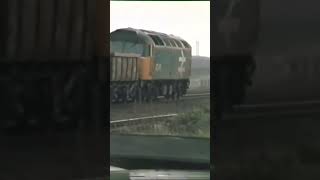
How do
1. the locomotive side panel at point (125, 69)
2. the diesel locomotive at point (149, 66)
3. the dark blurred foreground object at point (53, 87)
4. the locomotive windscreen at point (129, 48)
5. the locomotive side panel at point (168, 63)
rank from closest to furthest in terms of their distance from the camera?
the dark blurred foreground object at point (53, 87)
the diesel locomotive at point (149, 66)
the locomotive side panel at point (125, 69)
the locomotive side panel at point (168, 63)
the locomotive windscreen at point (129, 48)

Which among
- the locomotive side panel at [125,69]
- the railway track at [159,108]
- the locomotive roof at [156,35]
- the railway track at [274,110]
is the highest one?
the locomotive roof at [156,35]

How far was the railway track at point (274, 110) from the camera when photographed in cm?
598

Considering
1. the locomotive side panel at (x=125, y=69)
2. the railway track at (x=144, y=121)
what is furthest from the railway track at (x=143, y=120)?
the locomotive side panel at (x=125, y=69)

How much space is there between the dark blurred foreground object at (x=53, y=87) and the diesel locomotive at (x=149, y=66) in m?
6.55

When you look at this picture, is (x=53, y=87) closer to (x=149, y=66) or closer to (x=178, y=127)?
(x=178, y=127)

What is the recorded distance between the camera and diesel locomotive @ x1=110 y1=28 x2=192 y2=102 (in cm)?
1430

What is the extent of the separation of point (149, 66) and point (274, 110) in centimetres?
1150

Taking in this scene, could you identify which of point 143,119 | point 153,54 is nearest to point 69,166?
point 143,119

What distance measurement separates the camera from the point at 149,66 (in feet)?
57.2

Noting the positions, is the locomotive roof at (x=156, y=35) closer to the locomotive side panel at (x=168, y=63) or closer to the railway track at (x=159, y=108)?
the locomotive side panel at (x=168, y=63)

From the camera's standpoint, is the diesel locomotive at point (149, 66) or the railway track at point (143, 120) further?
the diesel locomotive at point (149, 66)

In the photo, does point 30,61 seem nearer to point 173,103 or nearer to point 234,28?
point 234,28

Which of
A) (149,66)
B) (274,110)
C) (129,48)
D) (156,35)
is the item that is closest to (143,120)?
(156,35)

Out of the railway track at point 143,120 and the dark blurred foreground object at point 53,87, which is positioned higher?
the dark blurred foreground object at point 53,87
